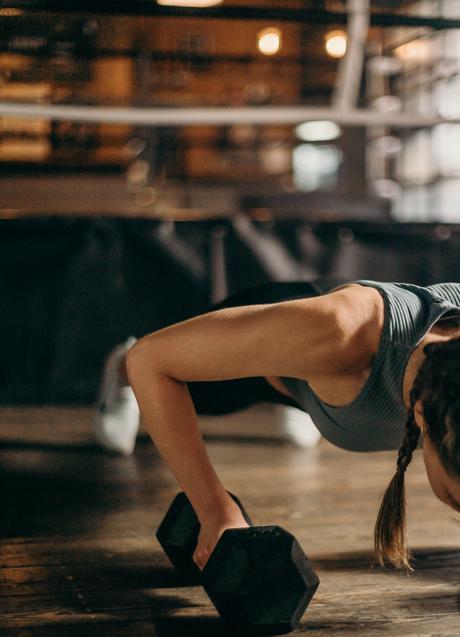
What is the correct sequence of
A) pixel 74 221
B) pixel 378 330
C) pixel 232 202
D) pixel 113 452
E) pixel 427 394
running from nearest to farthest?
pixel 427 394 → pixel 378 330 → pixel 113 452 → pixel 74 221 → pixel 232 202

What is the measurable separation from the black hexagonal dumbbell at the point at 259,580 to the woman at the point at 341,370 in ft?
0.19

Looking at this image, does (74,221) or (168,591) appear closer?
(168,591)

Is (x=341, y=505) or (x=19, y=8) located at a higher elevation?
(x=19, y=8)

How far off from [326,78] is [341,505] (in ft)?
17.5

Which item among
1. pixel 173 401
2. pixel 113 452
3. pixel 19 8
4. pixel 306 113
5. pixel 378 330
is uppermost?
pixel 19 8

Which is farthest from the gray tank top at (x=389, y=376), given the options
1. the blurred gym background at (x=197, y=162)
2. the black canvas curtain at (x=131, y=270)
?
the black canvas curtain at (x=131, y=270)

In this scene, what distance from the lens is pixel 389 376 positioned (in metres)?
1.07

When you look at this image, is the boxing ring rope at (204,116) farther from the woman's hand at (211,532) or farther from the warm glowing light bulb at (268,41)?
the warm glowing light bulb at (268,41)

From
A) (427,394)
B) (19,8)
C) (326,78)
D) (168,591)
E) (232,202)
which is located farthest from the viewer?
(326,78)

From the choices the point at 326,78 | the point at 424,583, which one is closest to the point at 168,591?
the point at 424,583

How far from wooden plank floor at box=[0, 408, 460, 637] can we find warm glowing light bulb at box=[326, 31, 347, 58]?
174 inches

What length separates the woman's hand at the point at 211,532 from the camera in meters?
1.08

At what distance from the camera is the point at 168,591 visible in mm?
1162

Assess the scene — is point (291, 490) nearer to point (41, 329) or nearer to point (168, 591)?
point (168, 591)
